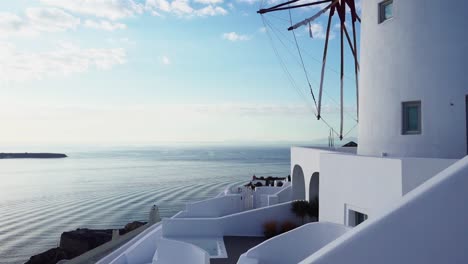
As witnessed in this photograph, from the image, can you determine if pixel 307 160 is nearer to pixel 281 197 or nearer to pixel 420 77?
pixel 281 197

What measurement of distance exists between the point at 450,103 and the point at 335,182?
3.89m

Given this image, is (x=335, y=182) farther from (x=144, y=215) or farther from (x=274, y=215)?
(x=144, y=215)

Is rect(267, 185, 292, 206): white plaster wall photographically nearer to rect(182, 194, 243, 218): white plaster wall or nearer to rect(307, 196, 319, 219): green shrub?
rect(182, 194, 243, 218): white plaster wall

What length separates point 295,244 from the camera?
12055mm

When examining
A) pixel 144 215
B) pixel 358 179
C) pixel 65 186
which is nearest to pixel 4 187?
pixel 65 186

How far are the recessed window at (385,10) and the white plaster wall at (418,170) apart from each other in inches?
213

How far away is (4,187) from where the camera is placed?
283 feet

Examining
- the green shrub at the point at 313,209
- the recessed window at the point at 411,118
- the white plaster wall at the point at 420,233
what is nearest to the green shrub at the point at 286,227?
the green shrub at the point at 313,209

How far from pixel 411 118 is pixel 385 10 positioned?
3.64 metres

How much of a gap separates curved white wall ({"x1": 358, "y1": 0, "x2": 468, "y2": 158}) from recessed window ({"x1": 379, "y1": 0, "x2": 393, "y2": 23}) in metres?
0.17

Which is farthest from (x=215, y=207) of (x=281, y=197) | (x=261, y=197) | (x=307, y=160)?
(x=307, y=160)

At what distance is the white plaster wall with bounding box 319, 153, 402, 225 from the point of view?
985 centimetres

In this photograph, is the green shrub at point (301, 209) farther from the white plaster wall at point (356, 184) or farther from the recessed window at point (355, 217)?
the recessed window at point (355, 217)

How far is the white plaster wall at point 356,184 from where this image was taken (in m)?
9.85
